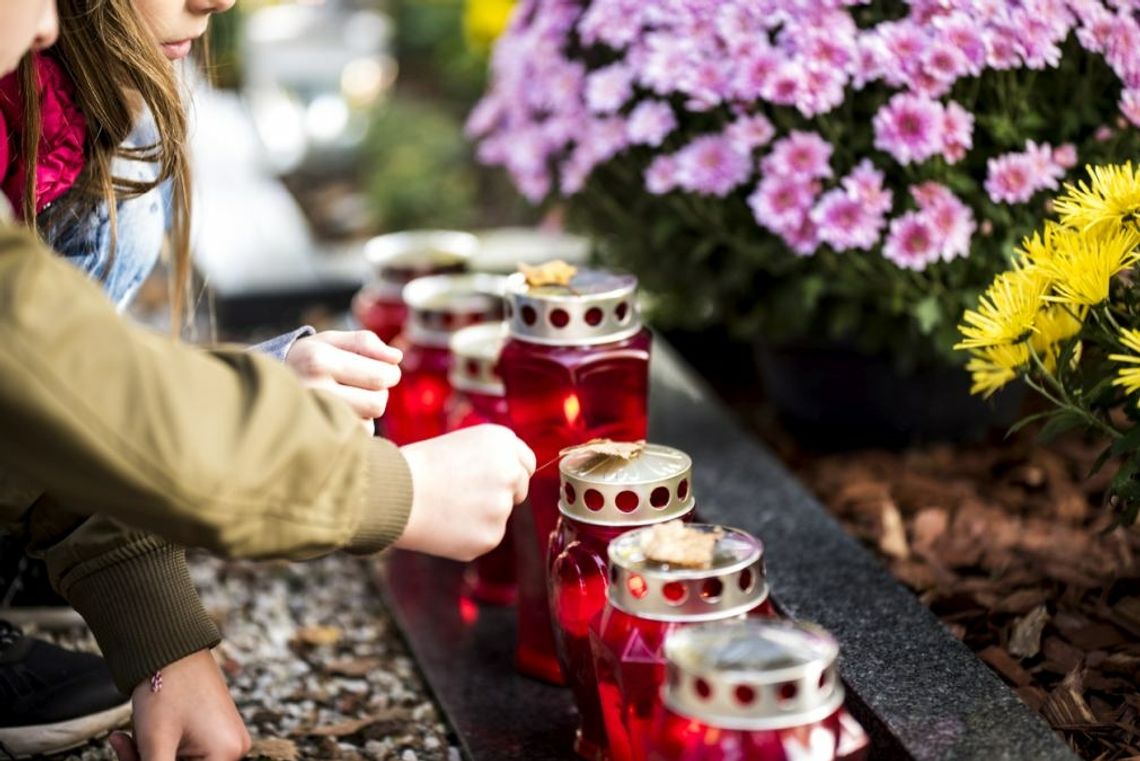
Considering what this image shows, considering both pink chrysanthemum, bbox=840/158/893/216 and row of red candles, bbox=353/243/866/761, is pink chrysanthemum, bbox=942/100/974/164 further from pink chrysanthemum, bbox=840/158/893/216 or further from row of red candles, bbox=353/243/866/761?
row of red candles, bbox=353/243/866/761

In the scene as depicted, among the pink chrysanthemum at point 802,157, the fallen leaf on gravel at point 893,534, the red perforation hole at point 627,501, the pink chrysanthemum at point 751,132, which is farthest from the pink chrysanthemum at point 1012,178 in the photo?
the red perforation hole at point 627,501

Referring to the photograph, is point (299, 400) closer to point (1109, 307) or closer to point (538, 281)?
point (538, 281)

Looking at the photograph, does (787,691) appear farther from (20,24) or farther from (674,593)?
(20,24)

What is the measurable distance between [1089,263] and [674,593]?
691 millimetres

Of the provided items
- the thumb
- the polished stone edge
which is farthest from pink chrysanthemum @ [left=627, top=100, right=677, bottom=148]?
the thumb

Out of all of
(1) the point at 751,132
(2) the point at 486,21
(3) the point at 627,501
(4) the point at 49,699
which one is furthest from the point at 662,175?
(2) the point at 486,21

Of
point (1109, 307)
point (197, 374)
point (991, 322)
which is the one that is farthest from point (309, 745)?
point (1109, 307)

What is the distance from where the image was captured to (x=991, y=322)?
185cm

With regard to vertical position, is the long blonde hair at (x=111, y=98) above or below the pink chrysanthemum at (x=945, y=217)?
above

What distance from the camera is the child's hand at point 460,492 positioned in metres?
1.59

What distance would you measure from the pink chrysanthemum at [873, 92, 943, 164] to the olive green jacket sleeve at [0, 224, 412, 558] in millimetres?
1196

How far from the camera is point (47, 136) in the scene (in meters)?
1.96

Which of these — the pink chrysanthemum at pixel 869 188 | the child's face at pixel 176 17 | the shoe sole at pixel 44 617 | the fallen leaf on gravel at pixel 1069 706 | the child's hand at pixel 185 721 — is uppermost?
the child's face at pixel 176 17

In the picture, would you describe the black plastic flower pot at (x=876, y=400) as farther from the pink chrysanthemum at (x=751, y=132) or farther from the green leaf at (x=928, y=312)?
the pink chrysanthemum at (x=751, y=132)
